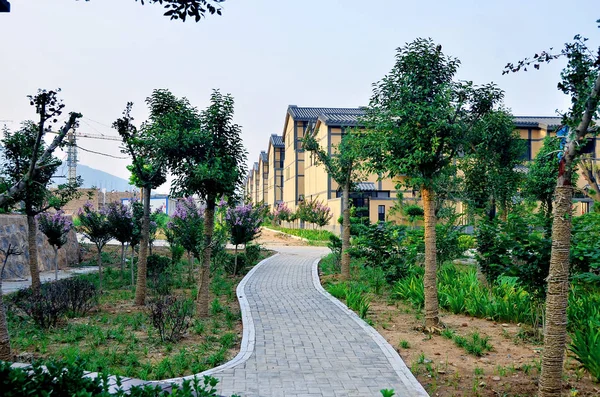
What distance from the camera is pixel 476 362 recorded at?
6.72 m

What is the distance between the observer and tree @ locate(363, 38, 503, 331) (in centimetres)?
820

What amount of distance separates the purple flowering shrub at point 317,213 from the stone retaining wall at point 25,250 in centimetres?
1826

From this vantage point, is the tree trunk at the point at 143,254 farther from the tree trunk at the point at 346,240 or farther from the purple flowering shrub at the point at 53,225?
the tree trunk at the point at 346,240

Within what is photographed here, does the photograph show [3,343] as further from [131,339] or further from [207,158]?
[207,158]

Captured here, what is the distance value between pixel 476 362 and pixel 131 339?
484 centimetres

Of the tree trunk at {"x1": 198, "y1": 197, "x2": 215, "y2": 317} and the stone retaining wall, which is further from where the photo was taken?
the stone retaining wall

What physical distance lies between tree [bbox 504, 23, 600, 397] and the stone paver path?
1374 mm

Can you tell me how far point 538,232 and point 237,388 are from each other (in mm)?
5022

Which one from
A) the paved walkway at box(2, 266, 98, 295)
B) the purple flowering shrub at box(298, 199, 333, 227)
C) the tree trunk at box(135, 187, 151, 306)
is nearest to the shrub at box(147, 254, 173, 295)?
the tree trunk at box(135, 187, 151, 306)

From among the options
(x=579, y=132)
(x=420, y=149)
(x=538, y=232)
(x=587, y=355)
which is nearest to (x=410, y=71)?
(x=420, y=149)

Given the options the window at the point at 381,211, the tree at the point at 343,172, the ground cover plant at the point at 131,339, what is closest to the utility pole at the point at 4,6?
the ground cover plant at the point at 131,339

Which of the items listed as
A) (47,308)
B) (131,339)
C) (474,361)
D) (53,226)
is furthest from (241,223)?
(474,361)

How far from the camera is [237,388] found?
221 inches

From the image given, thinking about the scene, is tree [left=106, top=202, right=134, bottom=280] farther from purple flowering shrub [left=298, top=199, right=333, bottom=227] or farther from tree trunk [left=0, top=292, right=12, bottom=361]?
purple flowering shrub [left=298, top=199, right=333, bottom=227]
